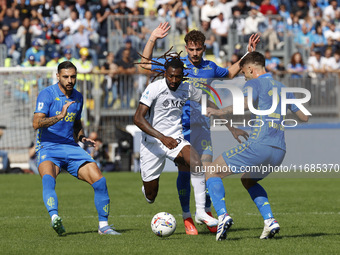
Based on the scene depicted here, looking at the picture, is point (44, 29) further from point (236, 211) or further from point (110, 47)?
point (236, 211)

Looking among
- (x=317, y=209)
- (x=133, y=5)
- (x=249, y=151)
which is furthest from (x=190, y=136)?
(x=133, y=5)

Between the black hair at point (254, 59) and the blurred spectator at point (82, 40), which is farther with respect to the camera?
the blurred spectator at point (82, 40)

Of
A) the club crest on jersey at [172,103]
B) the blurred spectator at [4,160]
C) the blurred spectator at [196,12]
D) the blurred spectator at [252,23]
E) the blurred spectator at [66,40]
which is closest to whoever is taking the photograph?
the club crest on jersey at [172,103]

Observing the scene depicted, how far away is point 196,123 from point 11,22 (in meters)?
16.2

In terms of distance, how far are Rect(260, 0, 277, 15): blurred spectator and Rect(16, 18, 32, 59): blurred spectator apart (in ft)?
27.8

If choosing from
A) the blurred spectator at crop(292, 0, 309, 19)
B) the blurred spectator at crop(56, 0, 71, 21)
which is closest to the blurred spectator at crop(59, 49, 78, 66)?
the blurred spectator at crop(56, 0, 71, 21)

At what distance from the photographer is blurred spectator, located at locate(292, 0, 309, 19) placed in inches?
1030

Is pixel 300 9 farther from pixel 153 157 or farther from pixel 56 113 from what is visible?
pixel 56 113

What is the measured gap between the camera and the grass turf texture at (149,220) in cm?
782

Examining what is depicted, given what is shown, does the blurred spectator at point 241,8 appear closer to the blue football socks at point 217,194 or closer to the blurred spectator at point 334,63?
the blurred spectator at point 334,63

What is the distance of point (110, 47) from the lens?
76.5ft

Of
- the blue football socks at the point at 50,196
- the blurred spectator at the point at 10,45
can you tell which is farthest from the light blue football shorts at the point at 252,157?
the blurred spectator at the point at 10,45

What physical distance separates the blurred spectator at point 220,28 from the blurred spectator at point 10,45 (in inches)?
264

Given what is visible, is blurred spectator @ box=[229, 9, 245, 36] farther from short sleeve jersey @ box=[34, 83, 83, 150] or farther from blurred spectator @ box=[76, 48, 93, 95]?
short sleeve jersey @ box=[34, 83, 83, 150]
